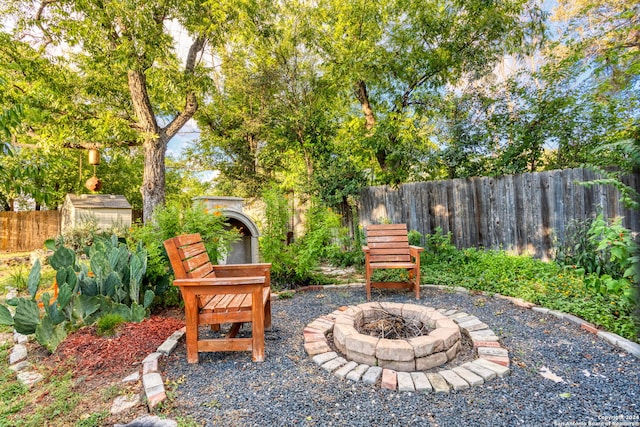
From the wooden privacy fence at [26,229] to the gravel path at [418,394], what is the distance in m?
12.9

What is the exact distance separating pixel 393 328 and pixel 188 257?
1852 millimetres

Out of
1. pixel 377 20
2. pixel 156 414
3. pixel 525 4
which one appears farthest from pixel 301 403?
pixel 525 4

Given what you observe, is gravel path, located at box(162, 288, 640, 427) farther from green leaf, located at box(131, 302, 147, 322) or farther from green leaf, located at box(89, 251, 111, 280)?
green leaf, located at box(89, 251, 111, 280)

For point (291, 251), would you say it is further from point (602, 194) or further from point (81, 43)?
point (81, 43)

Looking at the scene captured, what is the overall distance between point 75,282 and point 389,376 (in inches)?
102

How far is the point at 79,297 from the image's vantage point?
2586 mm

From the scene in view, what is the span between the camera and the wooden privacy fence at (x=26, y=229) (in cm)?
1095

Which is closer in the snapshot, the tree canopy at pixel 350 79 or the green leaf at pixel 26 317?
the green leaf at pixel 26 317

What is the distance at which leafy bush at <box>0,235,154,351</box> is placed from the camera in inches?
94.0

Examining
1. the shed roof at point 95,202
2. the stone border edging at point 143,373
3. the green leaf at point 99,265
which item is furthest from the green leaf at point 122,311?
the shed roof at point 95,202

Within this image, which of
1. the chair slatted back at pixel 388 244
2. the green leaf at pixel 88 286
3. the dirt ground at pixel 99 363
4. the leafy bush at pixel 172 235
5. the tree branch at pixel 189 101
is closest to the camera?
the dirt ground at pixel 99 363

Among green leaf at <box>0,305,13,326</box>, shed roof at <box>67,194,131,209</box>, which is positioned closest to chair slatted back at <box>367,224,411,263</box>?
green leaf at <box>0,305,13,326</box>

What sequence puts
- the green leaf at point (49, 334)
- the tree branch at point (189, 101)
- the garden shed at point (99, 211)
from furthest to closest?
the garden shed at point (99, 211) < the tree branch at point (189, 101) < the green leaf at point (49, 334)

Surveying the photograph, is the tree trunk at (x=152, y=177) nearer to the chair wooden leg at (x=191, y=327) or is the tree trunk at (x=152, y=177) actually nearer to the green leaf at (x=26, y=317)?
the green leaf at (x=26, y=317)
